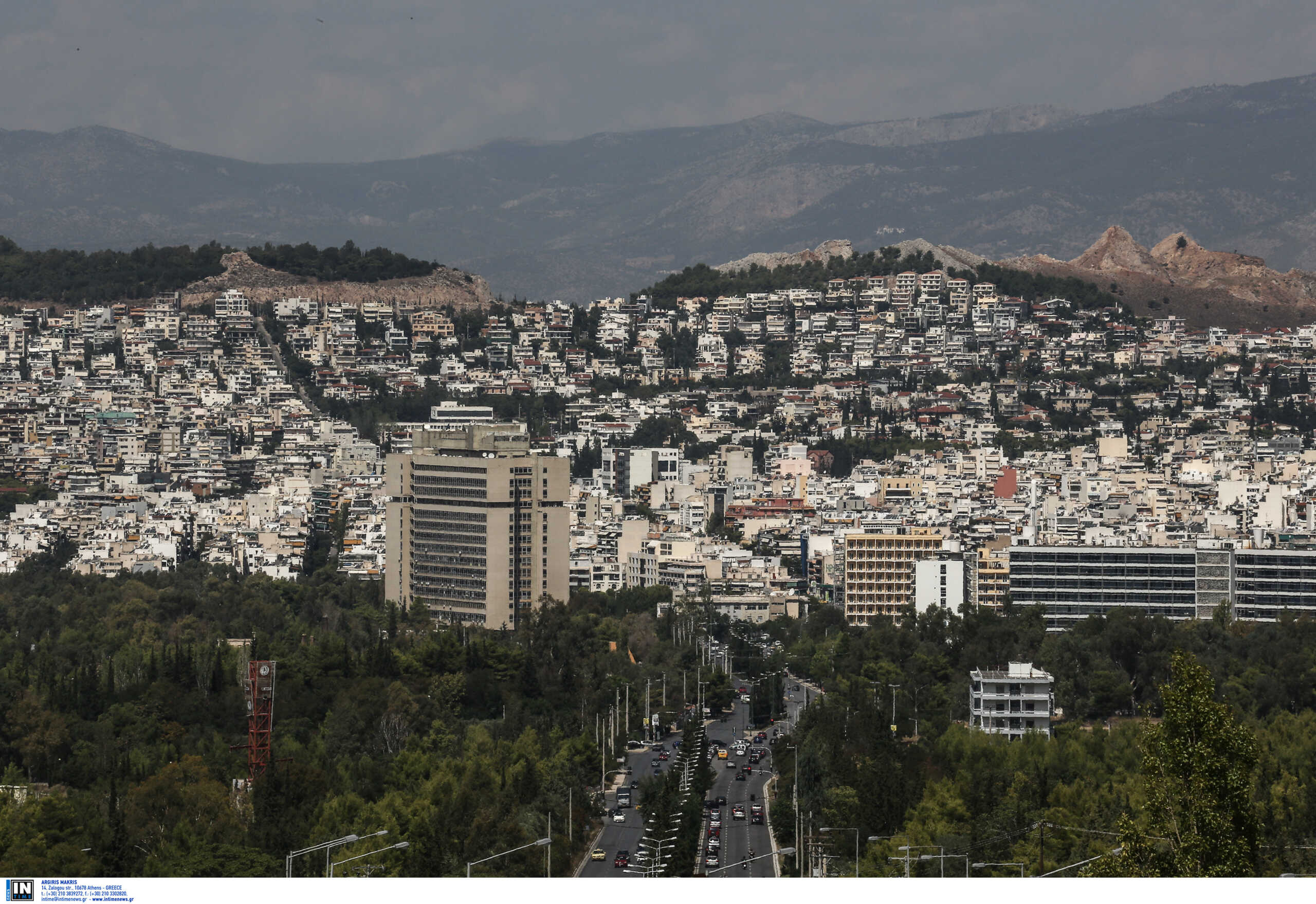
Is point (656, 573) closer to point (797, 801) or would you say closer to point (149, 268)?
point (797, 801)

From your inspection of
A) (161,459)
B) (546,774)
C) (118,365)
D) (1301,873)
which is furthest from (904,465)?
(1301,873)

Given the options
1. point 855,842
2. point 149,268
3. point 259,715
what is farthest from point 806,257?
point 855,842

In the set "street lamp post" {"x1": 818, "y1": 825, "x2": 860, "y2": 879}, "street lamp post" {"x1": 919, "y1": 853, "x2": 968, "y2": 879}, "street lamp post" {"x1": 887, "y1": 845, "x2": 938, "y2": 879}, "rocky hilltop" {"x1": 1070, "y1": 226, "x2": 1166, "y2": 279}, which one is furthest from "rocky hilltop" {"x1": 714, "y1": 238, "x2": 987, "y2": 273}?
"street lamp post" {"x1": 919, "y1": 853, "x2": 968, "y2": 879}

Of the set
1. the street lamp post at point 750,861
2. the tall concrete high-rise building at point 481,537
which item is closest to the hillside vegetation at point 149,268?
the tall concrete high-rise building at point 481,537

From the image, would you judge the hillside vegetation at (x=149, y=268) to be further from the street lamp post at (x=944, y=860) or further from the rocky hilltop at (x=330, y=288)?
the street lamp post at (x=944, y=860)

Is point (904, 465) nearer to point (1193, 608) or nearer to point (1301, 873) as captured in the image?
point (1193, 608)

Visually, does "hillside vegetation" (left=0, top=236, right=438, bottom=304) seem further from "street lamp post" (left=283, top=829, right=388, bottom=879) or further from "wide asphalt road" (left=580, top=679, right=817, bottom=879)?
"street lamp post" (left=283, top=829, right=388, bottom=879)
